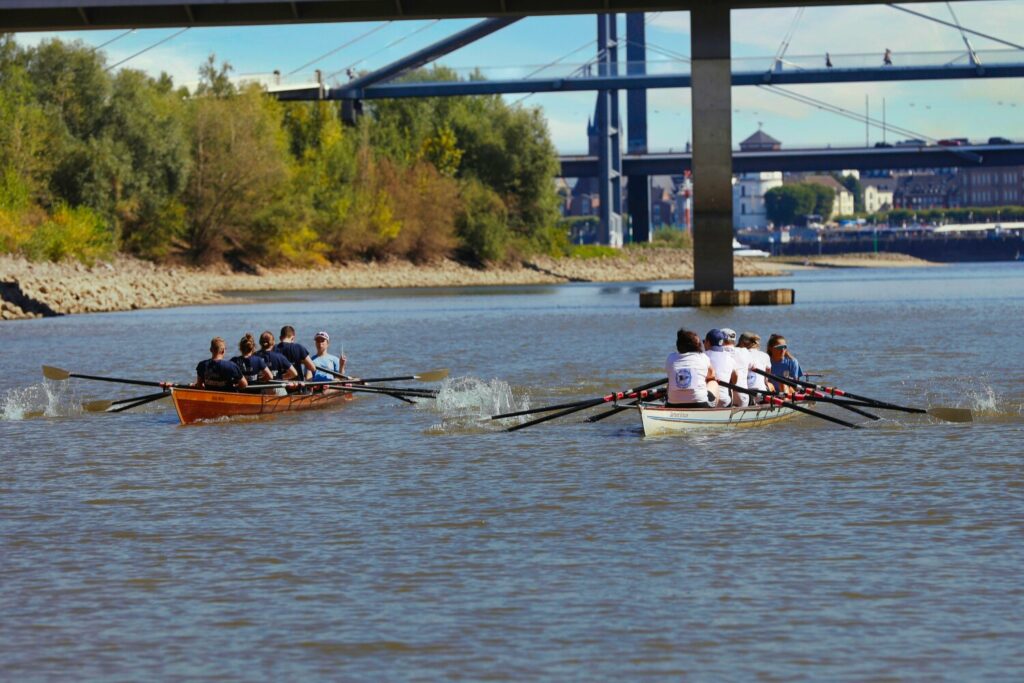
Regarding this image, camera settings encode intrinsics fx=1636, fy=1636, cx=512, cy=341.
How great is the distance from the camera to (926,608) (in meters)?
10.3

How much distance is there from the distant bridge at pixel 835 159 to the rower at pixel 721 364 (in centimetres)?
12148

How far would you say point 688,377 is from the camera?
19.0 m

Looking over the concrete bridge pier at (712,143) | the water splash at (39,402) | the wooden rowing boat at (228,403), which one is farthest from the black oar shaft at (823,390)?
the concrete bridge pier at (712,143)

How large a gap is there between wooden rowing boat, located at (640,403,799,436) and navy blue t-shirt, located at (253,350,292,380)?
6605 millimetres

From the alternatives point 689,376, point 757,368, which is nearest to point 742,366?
point 757,368

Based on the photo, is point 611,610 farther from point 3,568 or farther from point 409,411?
point 409,411

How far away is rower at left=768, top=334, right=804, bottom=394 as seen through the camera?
2186 centimetres

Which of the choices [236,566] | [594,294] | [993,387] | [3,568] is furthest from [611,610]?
[594,294]

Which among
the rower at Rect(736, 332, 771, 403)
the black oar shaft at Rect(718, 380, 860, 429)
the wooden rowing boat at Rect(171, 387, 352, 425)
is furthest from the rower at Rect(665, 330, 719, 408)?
the wooden rowing boat at Rect(171, 387, 352, 425)

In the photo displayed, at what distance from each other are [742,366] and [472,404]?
610cm

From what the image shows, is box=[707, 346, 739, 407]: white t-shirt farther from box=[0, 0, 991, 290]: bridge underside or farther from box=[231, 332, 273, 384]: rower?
box=[0, 0, 991, 290]: bridge underside

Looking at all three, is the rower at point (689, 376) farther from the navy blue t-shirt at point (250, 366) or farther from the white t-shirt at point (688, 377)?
the navy blue t-shirt at point (250, 366)

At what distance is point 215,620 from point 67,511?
5.07 metres

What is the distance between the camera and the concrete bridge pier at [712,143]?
52.4 metres
